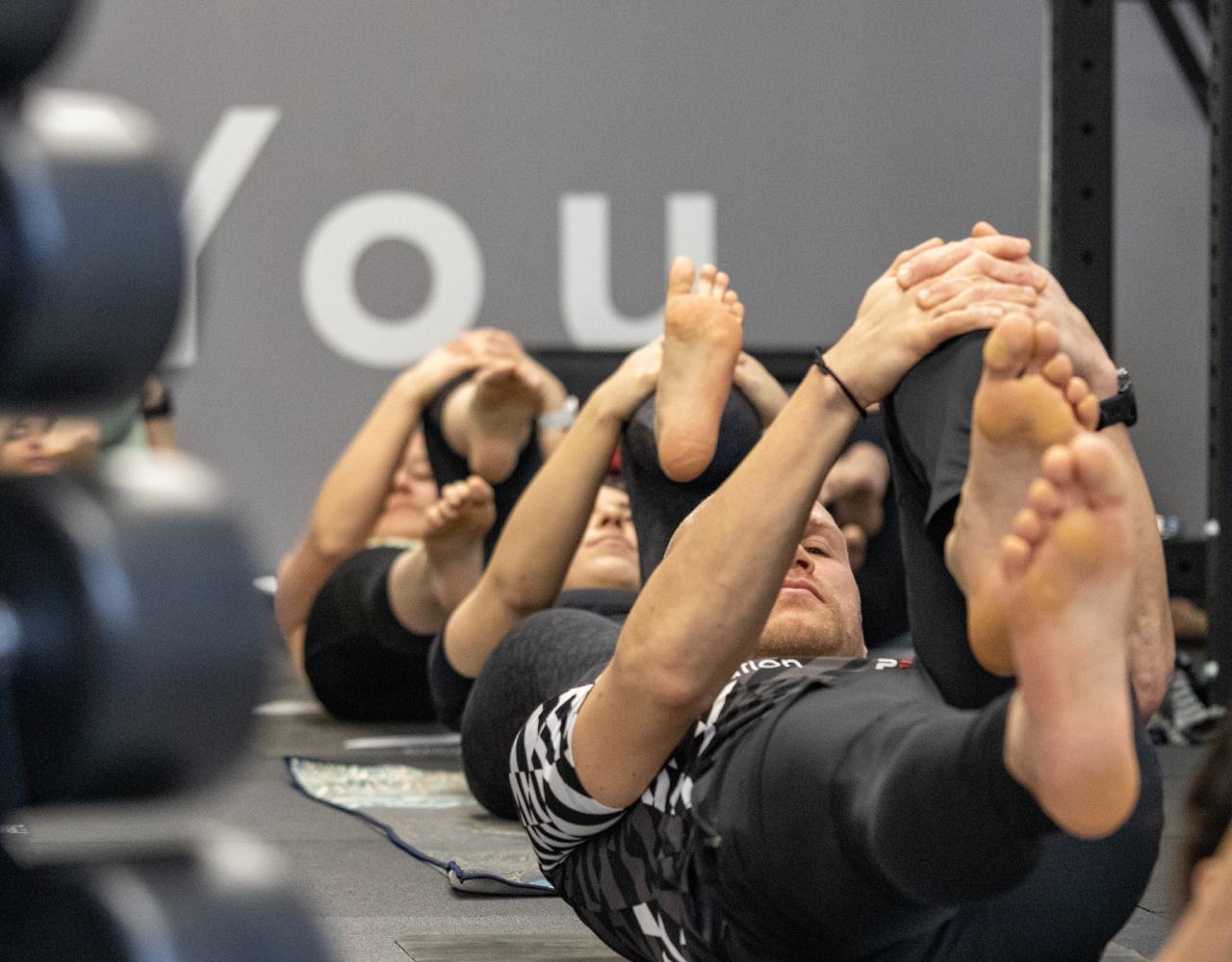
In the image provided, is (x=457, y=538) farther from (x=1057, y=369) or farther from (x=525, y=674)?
(x=1057, y=369)

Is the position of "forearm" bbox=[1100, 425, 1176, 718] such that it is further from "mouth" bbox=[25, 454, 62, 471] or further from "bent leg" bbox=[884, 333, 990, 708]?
"mouth" bbox=[25, 454, 62, 471]

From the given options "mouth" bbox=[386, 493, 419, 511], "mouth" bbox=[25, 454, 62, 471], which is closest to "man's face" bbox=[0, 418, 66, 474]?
"mouth" bbox=[25, 454, 62, 471]

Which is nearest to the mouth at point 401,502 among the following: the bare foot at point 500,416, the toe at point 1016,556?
the bare foot at point 500,416

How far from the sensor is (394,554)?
101 inches

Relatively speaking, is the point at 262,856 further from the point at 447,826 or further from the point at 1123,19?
the point at 1123,19

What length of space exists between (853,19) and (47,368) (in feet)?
12.2

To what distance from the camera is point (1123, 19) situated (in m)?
4.16

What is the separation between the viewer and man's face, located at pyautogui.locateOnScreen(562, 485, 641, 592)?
2.18 meters

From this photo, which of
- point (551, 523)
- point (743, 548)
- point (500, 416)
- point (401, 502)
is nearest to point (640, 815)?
point (743, 548)

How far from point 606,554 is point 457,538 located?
0.64 ft

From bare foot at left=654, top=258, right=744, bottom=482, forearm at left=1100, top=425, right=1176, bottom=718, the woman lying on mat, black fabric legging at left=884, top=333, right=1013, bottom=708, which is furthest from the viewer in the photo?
the woman lying on mat

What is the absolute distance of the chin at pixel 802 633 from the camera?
1.25 metres

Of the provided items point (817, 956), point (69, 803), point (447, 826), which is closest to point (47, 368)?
point (69, 803)

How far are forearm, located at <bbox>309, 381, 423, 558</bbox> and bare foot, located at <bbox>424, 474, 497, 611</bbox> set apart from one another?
0.92ft
